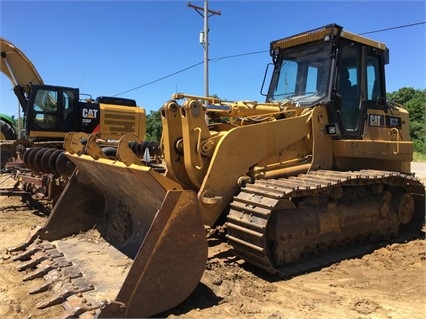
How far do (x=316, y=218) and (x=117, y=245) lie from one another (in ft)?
7.97

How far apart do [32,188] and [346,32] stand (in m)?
7.33

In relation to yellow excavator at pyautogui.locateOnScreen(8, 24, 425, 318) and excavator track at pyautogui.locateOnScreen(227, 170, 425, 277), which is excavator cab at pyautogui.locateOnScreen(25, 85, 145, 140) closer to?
yellow excavator at pyautogui.locateOnScreen(8, 24, 425, 318)

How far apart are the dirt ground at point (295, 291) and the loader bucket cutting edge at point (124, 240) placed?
23 cm

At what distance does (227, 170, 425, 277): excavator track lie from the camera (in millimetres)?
4781

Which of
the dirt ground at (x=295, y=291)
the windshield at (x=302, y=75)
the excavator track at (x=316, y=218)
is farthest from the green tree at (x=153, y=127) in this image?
the dirt ground at (x=295, y=291)

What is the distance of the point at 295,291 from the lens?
451 centimetres

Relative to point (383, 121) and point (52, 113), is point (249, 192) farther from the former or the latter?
point (52, 113)

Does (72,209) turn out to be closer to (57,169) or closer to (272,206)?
(57,169)

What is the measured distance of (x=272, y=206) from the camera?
4617 mm

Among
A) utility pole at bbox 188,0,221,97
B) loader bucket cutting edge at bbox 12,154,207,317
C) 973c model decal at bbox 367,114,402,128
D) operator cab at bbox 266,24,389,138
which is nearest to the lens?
loader bucket cutting edge at bbox 12,154,207,317

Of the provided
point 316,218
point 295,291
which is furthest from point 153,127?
point 295,291

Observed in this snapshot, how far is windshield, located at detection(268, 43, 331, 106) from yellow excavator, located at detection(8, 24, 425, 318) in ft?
0.06

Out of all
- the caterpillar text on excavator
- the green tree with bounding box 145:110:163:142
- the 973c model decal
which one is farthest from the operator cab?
the green tree with bounding box 145:110:163:142

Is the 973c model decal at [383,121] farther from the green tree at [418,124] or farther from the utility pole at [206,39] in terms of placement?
the green tree at [418,124]
